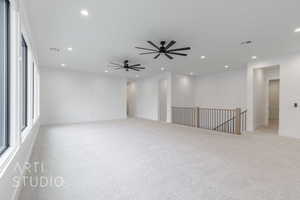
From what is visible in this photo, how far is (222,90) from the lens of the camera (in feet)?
27.9

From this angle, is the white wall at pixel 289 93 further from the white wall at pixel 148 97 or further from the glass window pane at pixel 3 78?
the glass window pane at pixel 3 78

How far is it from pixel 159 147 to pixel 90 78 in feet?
21.5

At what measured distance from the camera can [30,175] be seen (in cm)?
246

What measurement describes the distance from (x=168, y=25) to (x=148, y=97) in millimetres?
7073

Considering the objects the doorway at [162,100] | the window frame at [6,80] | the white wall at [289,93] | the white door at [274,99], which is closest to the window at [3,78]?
the window frame at [6,80]

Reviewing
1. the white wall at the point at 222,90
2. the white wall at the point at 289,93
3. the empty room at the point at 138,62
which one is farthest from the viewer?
the white wall at the point at 222,90

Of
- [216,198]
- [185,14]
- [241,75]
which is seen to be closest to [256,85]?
[241,75]

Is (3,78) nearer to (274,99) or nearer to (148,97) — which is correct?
(148,97)

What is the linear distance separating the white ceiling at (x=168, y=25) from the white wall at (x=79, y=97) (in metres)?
2.88

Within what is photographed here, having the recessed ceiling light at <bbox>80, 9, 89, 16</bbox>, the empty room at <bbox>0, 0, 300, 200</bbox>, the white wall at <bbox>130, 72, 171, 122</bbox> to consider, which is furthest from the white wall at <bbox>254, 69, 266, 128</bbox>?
the recessed ceiling light at <bbox>80, 9, 89, 16</bbox>

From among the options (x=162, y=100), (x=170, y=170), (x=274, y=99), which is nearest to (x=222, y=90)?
(x=274, y=99)

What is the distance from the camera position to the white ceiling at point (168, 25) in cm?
264

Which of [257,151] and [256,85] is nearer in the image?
[257,151]

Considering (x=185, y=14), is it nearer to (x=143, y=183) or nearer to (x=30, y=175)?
(x=143, y=183)
